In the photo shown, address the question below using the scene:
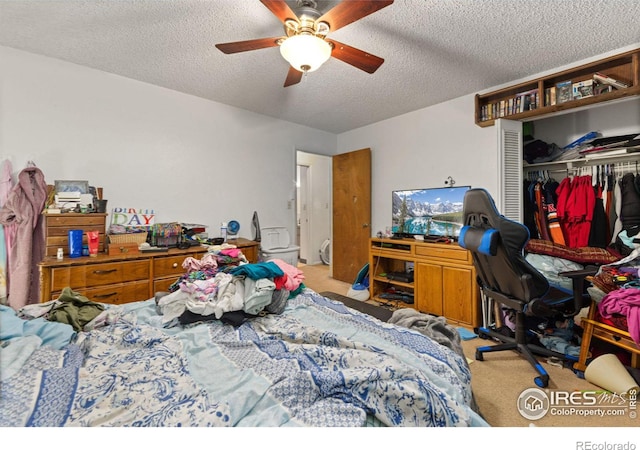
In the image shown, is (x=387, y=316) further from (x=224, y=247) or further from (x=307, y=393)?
(x=224, y=247)

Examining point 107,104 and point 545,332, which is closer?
point 545,332

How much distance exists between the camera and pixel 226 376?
966 millimetres

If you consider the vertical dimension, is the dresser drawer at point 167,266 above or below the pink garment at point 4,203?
below

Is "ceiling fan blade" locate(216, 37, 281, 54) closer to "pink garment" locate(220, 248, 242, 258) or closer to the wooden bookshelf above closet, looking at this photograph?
"pink garment" locate(220, 248, 242, 258)

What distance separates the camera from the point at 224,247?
6.89ft

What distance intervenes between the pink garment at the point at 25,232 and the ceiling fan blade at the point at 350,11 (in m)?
2.55

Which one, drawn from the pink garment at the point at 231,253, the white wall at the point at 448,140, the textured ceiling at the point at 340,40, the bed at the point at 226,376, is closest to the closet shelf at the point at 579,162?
the white wall at the point at 448,140

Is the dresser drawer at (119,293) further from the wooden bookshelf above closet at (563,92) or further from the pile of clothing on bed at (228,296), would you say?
the wooden bookshelf above closet at (563,92)

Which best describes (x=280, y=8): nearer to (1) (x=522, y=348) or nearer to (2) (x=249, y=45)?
(2) (x=249, y=45)

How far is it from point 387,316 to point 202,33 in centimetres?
235

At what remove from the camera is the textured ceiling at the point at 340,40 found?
1.78 m

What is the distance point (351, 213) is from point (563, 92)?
267 centimetres

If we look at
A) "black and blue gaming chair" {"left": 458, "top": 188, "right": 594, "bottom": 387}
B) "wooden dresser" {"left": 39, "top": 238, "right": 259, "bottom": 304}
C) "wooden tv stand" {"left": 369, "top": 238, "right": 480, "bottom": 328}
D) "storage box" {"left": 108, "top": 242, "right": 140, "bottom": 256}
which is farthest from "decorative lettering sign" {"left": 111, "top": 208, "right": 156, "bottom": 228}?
"black and blue gaming chair" {"left": 458, "top": 188, "right": 594, "bottom": 387}
